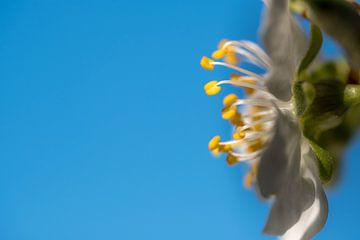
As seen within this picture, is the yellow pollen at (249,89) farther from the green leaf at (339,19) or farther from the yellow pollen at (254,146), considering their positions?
the green leaf at (339,19)

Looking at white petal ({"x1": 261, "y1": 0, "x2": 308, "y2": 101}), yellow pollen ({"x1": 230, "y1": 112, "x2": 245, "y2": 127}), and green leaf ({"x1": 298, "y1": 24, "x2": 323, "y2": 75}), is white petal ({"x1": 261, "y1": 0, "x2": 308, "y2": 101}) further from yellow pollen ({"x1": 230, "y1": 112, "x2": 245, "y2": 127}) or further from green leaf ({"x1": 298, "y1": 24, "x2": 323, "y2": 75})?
yellow pollen ({"x1": 230, "y1": 112, "x2": 245, "y2": 127})

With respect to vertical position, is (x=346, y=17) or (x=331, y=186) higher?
(x=346, y=17)

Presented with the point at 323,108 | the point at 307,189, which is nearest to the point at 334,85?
the point at 323,108

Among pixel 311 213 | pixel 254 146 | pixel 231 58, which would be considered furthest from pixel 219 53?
pixel 311 213

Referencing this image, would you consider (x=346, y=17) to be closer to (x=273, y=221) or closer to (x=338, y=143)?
(x=338, y=143)

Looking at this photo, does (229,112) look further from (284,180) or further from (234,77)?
(284,180)

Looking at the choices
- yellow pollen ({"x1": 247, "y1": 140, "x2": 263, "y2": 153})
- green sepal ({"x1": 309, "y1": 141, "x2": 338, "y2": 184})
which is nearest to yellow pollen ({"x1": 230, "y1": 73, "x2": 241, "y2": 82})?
yellow pollen ({"x1": 247, "y1": 140, "x2": 263, "y2": 153})
